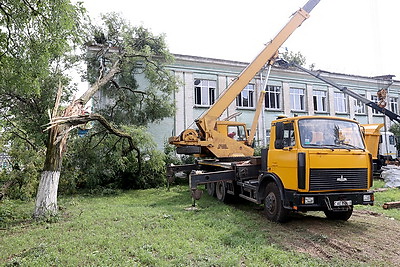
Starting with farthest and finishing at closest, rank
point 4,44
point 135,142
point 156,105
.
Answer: point 156,105 → point 135,142 → point 4,44

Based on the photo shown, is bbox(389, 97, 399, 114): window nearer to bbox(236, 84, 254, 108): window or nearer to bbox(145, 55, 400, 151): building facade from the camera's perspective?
bbox(145, 55, 400, 151): building facade

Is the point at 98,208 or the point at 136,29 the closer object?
the point at 98,208

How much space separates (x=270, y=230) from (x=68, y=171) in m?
9.70

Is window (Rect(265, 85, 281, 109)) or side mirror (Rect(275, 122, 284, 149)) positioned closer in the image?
side mirror (Rect(275, 122, 284, 149))

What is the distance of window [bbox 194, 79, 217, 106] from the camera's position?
2127 cm

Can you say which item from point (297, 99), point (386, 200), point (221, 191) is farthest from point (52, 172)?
point (297, 99)

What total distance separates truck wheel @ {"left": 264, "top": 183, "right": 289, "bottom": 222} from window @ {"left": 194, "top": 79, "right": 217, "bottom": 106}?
Answer: 47.6ft

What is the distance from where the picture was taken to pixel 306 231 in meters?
6.37

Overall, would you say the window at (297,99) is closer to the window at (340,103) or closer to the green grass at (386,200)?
the window at (340,103)

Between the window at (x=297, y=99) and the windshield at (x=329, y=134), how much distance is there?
18356 mm

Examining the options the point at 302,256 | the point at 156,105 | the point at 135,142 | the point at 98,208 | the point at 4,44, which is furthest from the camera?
the point at 156,105

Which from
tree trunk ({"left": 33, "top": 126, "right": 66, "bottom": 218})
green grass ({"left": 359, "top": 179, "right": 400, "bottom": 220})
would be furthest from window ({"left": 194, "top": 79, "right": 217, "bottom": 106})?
tree trunk ({"left": 33, "top": 126, "right": 66, "bottom": 218})

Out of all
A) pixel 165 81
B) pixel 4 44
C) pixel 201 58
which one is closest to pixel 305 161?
pixel 4 44

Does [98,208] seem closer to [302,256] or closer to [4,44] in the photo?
[4,44]
